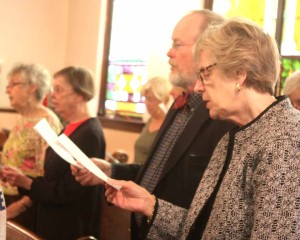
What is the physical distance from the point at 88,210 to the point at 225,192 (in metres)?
1.54

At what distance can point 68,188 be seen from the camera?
105 inches

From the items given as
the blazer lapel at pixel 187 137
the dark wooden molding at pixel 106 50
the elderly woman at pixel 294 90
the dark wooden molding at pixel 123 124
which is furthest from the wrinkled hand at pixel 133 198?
the dark wooden molding at pixel 106 50

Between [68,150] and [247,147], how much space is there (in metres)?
0.70

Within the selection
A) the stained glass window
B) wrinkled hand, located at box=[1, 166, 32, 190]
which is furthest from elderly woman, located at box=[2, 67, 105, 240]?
the stained glass window

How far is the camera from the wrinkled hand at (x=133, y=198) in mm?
1709

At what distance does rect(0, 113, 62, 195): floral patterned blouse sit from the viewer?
317 centimetres

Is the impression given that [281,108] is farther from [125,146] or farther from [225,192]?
[125,146]

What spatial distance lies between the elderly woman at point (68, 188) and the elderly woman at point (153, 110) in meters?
1.36

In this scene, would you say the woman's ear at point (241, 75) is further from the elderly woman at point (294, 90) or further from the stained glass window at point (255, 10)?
the stained glass window at point (255, 10)

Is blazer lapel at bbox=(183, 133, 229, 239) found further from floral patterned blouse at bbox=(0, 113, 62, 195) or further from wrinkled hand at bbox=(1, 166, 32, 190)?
floral patterned blouse at bbox=(0, 113, 62, 195)

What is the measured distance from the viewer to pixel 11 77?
3.56 m

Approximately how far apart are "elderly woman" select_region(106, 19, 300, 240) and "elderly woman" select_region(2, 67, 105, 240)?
119 cm

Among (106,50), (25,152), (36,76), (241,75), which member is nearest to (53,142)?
(241,75)

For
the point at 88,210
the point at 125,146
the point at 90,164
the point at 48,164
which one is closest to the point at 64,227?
the point at 88,210
